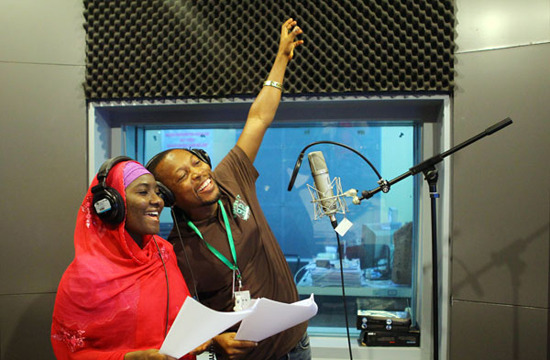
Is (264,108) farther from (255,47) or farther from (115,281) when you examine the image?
(115,281)

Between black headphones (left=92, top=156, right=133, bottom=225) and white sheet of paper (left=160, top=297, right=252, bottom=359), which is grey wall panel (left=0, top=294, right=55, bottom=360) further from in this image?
white sheet of paper (left=160, top=297, right=252, bottom=359)

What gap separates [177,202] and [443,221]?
4.77 feet

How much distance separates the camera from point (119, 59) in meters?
2.54

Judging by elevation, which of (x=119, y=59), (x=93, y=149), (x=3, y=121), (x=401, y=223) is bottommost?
(x=401, y=223)

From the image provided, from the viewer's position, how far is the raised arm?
6.70 feet

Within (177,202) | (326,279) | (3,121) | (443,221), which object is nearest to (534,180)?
(443,221)

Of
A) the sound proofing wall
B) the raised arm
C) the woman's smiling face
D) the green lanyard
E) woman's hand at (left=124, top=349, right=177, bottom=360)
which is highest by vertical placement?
the sound proofing wall

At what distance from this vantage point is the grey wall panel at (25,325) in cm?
253

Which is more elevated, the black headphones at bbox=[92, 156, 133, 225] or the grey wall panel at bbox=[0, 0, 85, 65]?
the grey wall panel at bbox=[0, 0, 85, 65]

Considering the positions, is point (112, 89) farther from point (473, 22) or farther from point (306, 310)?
point (473, 22)

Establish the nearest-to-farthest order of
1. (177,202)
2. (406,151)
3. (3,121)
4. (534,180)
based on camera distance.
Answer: (177,202), (534,180), (3,121), (406,151)

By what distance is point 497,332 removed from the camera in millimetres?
2264

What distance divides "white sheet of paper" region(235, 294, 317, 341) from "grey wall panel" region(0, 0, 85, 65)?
201 cm

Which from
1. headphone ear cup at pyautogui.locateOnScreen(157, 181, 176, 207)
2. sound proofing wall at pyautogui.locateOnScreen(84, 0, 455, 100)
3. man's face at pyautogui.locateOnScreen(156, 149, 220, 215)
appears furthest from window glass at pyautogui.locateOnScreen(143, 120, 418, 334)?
headphone ear cup at pyautogui.locateOnScreen(157, 181, 176, 207)
